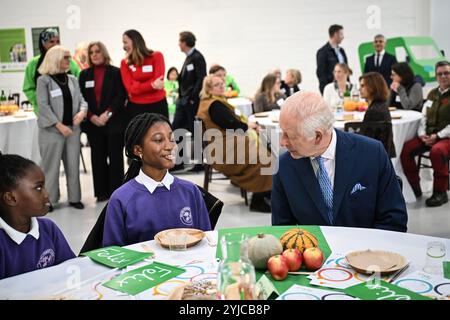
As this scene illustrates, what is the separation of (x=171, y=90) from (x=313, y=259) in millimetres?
7961

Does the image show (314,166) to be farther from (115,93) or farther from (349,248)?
(115,93)

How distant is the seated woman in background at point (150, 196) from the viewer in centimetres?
237

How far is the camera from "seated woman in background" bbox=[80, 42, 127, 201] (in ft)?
19.4

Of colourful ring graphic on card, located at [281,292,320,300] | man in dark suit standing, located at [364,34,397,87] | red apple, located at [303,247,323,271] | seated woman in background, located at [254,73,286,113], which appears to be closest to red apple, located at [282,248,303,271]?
red apple, located at [303,247,323,271]

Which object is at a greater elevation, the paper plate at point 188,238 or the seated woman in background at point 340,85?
the seated woman in background at point 340,85

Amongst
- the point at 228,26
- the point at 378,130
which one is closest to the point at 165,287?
the point at 378,130

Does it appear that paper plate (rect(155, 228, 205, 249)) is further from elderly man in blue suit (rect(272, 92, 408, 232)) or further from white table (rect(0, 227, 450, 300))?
elderly man in blue suit (rect(272, 92, 408, 232))

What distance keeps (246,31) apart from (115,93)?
5770 mm

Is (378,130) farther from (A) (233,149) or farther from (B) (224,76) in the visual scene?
(B) (224,76)

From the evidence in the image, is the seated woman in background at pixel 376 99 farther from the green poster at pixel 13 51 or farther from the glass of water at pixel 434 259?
the green poster at pixel 13 51

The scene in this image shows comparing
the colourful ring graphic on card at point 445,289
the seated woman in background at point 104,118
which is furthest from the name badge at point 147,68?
the colourful ring graphic on card at point 445,289

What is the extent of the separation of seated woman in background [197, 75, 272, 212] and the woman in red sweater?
899 millimetres

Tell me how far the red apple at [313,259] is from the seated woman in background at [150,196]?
842 mm

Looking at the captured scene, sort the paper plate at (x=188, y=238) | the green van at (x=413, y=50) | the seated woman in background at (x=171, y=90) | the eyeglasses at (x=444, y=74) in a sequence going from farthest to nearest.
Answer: the green van at (x=413, y=50), the seated woman in background at (x=171, y=90), the eyeglasses at (x=444, y=74), the paper plate at (x=188, y=238)
